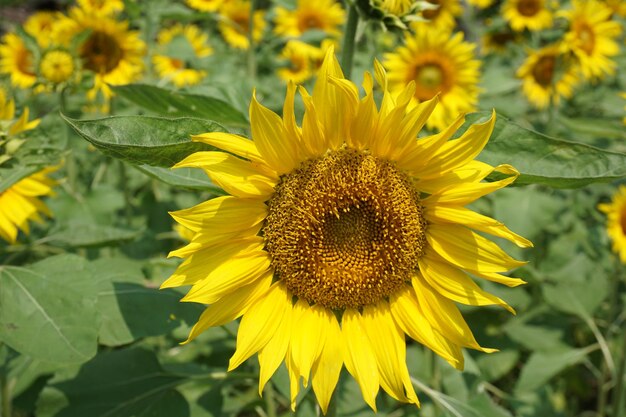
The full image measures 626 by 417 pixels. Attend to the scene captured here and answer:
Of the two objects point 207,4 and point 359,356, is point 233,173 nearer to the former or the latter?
point 359,356

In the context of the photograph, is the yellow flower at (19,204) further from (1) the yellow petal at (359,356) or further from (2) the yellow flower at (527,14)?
(2) the yellow flower at (527,14)

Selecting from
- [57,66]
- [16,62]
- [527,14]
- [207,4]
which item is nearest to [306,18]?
[207,4]

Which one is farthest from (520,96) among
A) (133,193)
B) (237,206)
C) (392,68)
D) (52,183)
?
(237,206)

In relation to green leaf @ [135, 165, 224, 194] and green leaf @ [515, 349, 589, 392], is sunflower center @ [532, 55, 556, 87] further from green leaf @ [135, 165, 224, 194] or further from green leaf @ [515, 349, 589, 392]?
green leaf @ [135, 165, 224, 194]

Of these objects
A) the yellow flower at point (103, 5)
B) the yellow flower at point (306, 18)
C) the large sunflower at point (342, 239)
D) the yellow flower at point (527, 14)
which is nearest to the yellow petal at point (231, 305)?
the large sunflower at point (342, 239)

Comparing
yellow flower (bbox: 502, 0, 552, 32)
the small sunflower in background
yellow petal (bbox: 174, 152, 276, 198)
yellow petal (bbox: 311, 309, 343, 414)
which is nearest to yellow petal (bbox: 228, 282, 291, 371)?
yellow petal (bbox: 311, 309, 343, 414)

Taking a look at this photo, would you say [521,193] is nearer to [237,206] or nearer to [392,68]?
[392,68]
